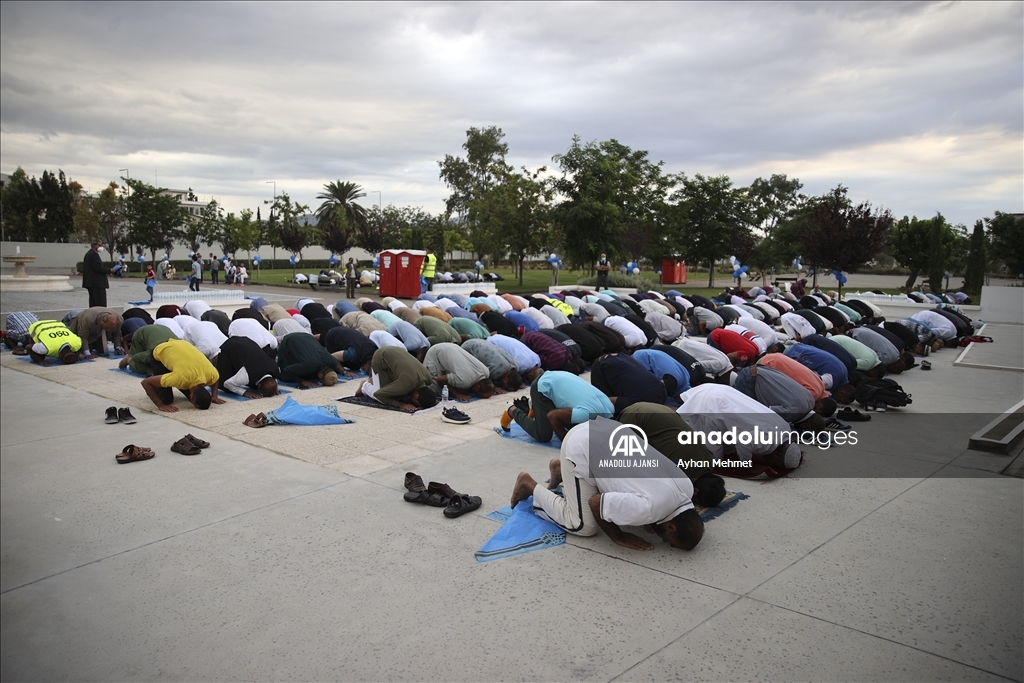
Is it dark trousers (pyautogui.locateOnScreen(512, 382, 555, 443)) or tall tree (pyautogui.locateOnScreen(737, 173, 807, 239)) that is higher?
tall tree (pyautogui.locateOnScreen(737, 173, 807, 239))

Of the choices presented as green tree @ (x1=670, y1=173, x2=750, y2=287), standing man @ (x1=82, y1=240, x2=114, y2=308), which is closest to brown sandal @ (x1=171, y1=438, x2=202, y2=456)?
standing man @ (x1=82, y1=240, x2=114, y2=308)

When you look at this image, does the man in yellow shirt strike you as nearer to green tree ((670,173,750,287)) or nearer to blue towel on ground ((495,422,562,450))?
blue towel on ground ((495,422,562,450))

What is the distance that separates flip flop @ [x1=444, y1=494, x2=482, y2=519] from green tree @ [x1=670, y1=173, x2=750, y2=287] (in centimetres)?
3723

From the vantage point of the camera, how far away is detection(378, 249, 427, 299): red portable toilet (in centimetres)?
2770

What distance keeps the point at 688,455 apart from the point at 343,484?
283 cm

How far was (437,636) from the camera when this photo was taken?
3.46 meters

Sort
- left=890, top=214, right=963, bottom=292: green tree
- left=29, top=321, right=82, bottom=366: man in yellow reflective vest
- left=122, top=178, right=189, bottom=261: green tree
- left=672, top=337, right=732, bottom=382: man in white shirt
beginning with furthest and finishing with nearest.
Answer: left=122, top=178, right=189, bottom=261: green tree
left=890, top=214, right=963, bottom=292: green tree
left=29, top=321, right=82, bottom=366: man in yellow reflective vest
left=672, top=337, right=732, bottom=382: man in white shirt

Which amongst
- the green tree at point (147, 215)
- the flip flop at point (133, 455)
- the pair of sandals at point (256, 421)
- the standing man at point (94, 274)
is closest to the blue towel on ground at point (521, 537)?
the flip flop at point (133, 455)

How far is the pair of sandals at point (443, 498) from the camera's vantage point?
5078mm

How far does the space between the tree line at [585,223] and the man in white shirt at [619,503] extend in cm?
1521

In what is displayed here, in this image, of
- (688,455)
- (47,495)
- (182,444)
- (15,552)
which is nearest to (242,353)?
(182,444)

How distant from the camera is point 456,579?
13.4 feet

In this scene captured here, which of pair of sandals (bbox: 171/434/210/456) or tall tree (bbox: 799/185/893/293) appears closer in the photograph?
pair of sandals (bbox: 171/434/210/456)

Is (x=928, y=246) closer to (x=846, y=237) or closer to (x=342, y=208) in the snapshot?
(x=846, y=237)
